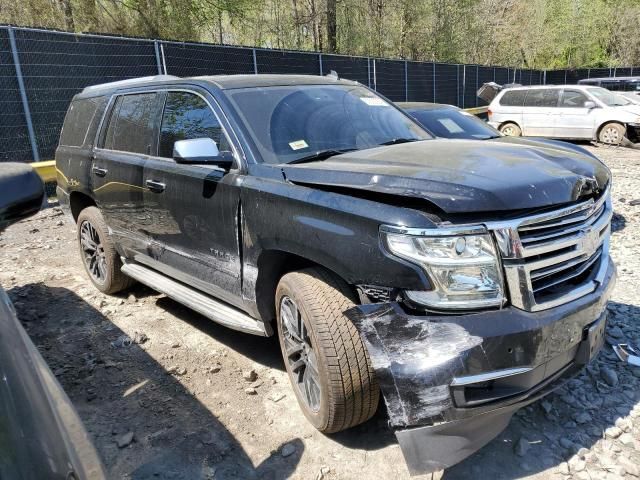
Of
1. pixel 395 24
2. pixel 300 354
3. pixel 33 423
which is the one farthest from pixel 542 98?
pixel 33 423

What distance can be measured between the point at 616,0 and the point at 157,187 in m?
46.8

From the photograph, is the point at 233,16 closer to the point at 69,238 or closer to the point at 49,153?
the point at 49,153

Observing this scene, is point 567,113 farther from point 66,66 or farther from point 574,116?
point 66,66

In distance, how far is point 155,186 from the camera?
3979 mm

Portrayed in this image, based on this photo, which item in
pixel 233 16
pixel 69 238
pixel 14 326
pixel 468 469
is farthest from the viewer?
pixel 233 16

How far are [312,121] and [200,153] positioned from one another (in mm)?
810

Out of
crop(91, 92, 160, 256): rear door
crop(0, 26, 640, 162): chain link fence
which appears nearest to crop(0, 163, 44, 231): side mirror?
crop(91, 92, 160, 256): rear door

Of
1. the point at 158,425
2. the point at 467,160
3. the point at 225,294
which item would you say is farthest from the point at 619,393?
the point at 158,425

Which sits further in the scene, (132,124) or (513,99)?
(513,99)

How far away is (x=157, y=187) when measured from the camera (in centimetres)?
396

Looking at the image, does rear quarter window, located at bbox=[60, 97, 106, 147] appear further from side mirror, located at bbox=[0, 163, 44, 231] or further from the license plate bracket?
the license plate bracket

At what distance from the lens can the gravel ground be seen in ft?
8.89

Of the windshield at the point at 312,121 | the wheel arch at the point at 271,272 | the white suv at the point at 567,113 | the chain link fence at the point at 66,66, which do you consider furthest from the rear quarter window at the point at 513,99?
the wheel arch at the point at 271,272

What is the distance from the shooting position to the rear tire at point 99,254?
4.96 meters
